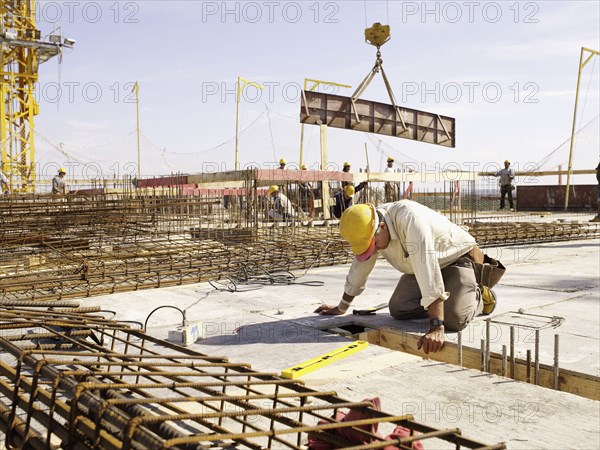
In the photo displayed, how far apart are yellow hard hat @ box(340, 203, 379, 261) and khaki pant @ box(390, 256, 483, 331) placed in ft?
2.86

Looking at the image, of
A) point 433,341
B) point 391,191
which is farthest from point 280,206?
point 433,341

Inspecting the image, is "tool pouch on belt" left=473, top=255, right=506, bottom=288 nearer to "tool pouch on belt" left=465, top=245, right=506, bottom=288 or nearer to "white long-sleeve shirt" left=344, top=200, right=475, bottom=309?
"tool pouch on belt" left=465, top=245, right=506, bottom=288

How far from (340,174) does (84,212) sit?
848cm

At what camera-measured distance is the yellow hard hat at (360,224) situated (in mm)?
4285

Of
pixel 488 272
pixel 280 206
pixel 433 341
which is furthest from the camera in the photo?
pixel 280 206

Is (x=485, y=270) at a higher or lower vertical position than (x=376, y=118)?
lower

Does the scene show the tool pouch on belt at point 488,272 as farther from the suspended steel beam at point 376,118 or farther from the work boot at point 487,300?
the suspended steel beam at point 376,118

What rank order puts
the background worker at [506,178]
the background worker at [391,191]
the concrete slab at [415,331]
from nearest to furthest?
the concrete slab at [415,331]
the background worker at [391,191]
the background worker at [506,178]

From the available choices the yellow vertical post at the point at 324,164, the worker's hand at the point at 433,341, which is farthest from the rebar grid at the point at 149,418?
the yellow vertical post at the point at 324,164

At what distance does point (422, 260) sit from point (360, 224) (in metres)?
0.51

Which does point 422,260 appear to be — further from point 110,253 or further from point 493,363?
point 110,253

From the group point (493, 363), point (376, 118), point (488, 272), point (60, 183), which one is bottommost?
point (493, 363)

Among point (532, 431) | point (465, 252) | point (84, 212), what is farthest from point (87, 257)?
point (532, 431)

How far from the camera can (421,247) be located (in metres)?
4.20
